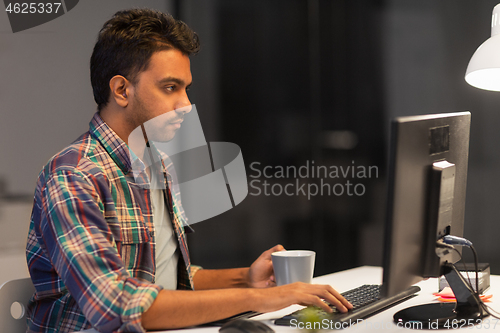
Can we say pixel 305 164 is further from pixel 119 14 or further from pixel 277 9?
pixel 119 14

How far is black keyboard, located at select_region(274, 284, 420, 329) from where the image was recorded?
0.96 metres

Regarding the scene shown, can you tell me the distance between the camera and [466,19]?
7.16 feet

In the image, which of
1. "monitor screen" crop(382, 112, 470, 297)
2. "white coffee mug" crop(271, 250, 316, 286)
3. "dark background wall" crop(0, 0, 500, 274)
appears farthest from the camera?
"dark background wall" crop(0, 0, 500, 274)

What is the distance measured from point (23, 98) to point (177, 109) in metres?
0.99

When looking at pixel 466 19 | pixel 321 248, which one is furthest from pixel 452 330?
pixel 321 248

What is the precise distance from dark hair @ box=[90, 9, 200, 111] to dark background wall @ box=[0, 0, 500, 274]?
0.75 metres

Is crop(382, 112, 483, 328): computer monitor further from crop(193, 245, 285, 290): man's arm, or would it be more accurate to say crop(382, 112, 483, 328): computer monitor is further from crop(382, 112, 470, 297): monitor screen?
crop(193, 245, 285, 290): man's arm

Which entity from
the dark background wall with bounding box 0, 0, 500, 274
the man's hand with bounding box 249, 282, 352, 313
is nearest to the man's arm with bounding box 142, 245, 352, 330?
the man's hand with bounding box 249, 282, 352, 313

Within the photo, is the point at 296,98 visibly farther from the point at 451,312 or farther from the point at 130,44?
the point at 451,312

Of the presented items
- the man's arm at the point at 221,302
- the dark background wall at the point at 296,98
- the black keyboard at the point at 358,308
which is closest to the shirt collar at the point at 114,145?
the man's arm at the point at 221,302

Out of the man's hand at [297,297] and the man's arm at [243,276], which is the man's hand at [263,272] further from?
the man's hand at [297,297]

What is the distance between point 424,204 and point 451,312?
0.26 meters

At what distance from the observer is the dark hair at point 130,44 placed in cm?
128

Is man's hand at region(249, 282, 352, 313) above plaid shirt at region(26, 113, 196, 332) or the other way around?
the other way around
